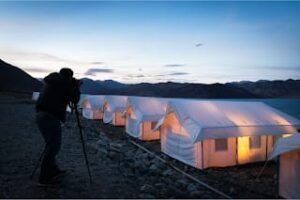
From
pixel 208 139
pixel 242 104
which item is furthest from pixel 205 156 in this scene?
pixel 242 104

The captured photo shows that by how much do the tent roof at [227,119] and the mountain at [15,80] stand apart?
13879 cm

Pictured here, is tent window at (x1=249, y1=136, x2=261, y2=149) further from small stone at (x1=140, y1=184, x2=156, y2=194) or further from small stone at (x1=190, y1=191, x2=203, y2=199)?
small stone at (x1=140, y1=184, x2=156, y2=194)

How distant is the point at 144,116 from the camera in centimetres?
2175

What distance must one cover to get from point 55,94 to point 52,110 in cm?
30

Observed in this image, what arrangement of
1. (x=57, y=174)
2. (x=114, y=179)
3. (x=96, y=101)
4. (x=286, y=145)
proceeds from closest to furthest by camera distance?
(x=57, y=174) < (x=114, y=179) < (x=286, y=145) < (x=96, y=101)

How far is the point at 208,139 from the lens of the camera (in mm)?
13367

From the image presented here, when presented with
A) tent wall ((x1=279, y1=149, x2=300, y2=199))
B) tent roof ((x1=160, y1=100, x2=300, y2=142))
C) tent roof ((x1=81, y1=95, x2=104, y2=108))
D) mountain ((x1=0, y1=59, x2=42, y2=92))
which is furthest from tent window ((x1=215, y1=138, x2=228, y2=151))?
mountain ((x1=0, y1=59, x2=42, y2=92))

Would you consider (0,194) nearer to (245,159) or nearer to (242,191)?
(242,191)

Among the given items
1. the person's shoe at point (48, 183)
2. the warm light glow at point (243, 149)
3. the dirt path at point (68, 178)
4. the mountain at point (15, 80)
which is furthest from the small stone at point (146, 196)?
the mountain at point (15, 80)

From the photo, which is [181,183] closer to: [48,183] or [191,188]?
[191,188]

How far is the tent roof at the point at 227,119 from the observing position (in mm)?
13555

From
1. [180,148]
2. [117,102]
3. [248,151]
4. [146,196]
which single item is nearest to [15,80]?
[117,102]

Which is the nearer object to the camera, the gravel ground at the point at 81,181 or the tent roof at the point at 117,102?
the gravel ground at the point at 81,181

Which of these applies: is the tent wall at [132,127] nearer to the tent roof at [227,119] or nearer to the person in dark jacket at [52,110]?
the tent roof at [227,119]
